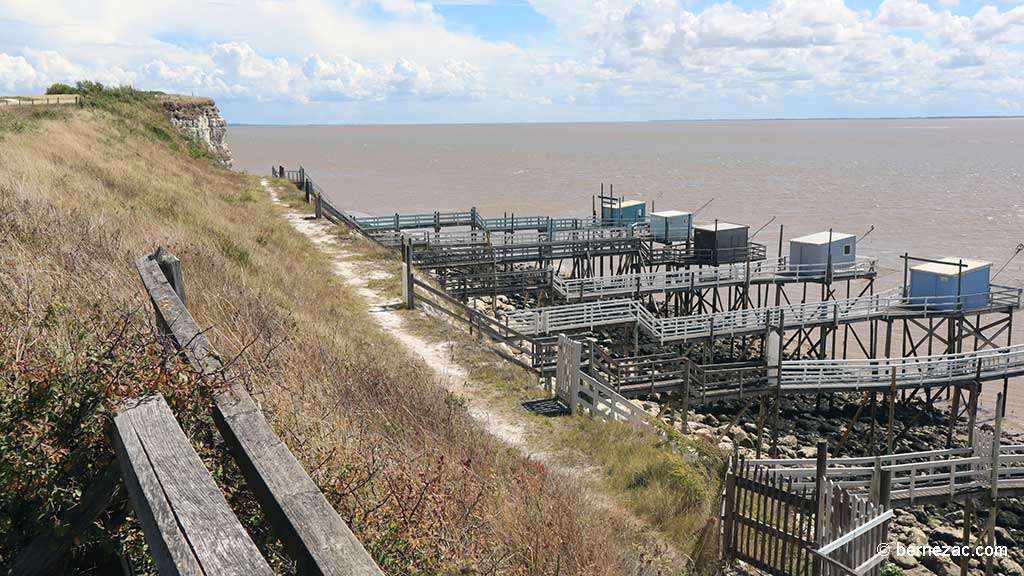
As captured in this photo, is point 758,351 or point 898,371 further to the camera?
point 758,351

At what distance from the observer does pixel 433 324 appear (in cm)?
1950

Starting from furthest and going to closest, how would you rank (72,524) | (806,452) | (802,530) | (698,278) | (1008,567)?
1. (698,278)
2. (806,452)
3. (1008,567)
4. (802,530)
5. (72,524)

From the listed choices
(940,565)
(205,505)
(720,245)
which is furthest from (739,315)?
(205,505)

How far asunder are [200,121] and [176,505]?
5819 cm

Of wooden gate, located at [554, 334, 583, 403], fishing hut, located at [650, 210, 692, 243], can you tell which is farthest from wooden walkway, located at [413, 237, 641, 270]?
wooden gate, located at [554, 334, 583, 403]

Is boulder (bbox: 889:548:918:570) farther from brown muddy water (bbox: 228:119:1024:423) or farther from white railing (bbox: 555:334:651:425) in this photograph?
brown muddy water (bbox: 228:119:1024:423)

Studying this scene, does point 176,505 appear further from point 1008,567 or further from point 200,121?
point 200,121

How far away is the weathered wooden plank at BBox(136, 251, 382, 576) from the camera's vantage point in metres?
2.24

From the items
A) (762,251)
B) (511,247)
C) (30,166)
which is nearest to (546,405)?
(30,166)

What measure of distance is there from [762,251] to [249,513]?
37706 mm

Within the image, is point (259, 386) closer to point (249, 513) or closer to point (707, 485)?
point (249, 513)

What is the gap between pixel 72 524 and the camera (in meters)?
3.52

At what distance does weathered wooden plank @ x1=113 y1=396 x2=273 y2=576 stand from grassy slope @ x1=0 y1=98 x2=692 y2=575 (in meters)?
1.00

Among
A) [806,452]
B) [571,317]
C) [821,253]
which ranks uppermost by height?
[821,253]
